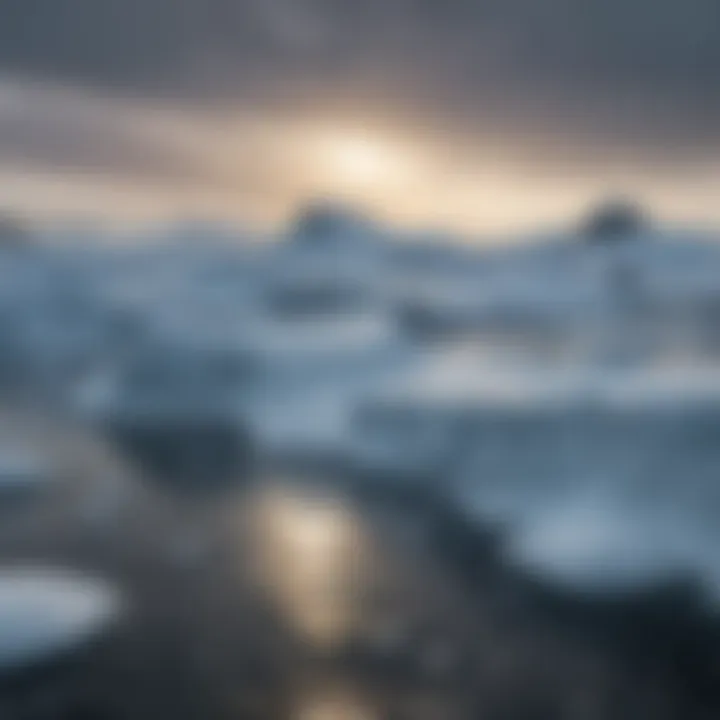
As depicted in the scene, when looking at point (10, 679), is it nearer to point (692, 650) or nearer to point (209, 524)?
point (209, 524)

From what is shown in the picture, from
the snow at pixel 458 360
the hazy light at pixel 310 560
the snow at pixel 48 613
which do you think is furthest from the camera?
the snow at pixel 458 360

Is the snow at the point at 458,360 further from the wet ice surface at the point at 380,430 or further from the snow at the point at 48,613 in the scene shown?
the snow at the point at 48,613

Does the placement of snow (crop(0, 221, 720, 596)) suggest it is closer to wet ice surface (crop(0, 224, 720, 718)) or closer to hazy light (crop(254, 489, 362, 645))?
wet ice surface (crop(0, 224, 720, 718))

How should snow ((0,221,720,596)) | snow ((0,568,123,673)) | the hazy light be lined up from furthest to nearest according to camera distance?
snow ((0,221,720,596)) → the hazy light → snow ((0,568,123,673))

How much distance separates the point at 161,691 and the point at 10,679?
0.66 metres

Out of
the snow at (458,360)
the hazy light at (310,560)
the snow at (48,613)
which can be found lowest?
the snow at (48,613)

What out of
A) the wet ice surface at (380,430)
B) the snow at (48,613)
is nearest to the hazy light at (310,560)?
the wet ice surface at (380,430)

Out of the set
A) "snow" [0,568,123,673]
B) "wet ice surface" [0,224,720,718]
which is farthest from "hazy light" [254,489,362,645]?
"snow" [0,568,123,673]

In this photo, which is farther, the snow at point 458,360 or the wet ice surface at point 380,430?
the snow at point 458,360

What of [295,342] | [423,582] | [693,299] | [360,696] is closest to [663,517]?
[423,582]

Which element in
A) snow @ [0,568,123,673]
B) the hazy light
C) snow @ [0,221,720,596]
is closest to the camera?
snow @ [0,568,123,673]

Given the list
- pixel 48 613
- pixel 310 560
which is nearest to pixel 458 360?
pixel 310 560

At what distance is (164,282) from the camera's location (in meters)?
13.5

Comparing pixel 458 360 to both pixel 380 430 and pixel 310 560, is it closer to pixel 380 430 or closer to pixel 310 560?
pixel 380 430
